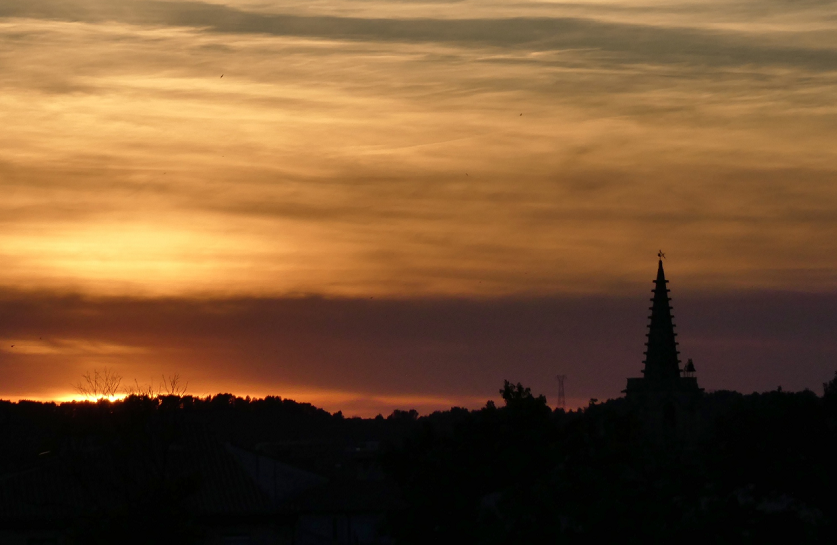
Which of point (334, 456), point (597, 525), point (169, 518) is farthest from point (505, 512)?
point (334, 456)

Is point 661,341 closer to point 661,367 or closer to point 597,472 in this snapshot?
point 661,367

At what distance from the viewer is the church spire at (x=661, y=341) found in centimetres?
10867

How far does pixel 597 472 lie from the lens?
3988cm

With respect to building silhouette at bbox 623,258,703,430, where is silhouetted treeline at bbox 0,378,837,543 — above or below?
below

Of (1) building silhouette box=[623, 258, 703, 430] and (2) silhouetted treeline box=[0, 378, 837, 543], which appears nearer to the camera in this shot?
(2) silhouetted treeline box=[0, 378, 837, 543]

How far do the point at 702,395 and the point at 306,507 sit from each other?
48.8m

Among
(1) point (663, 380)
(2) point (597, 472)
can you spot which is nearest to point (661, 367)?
(1) point (663, 380)

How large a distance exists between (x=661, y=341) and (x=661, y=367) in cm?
245

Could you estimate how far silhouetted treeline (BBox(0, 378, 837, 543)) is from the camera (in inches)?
1469

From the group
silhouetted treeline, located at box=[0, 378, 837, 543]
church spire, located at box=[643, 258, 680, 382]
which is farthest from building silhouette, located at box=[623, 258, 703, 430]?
silhouetted treeline, located at box=[0, 378, 837, 543]

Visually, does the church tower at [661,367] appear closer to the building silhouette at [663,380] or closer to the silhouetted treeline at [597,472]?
the building silhouette at [663,380]

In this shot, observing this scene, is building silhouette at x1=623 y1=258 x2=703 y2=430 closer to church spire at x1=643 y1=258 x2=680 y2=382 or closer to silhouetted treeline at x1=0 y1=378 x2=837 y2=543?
church spire at x1=643 y1=258 x2=680 y2=382

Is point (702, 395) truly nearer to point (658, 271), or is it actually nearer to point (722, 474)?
point (658, 271)

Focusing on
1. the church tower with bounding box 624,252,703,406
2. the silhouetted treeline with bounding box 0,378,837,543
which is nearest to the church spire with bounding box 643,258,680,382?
the church tower with bounding box 624,252,703,406
